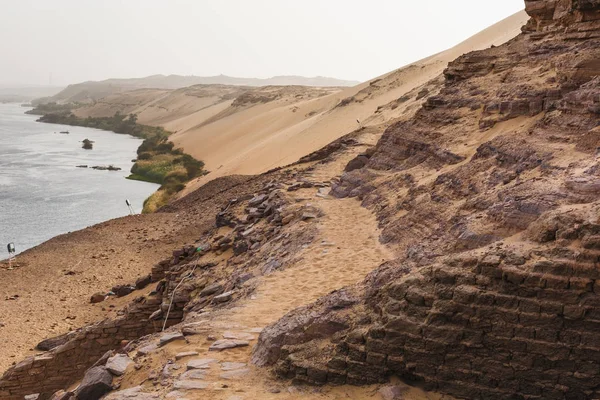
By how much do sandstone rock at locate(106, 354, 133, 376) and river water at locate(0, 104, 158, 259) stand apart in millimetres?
14912

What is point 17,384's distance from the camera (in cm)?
943

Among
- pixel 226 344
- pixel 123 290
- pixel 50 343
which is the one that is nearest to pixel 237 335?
pixel 226 344

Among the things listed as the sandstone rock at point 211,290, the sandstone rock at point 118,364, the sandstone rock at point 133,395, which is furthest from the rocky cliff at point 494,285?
the sandstone rock at point 211,290

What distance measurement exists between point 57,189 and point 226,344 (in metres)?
26.3

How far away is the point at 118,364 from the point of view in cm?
670

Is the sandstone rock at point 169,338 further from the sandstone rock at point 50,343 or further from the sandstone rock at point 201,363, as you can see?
the sandstone rock at point 50,343

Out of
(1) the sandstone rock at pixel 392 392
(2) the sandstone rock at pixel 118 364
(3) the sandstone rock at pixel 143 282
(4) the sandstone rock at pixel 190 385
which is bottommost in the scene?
(3) the sandstone rock at pixel 143 282

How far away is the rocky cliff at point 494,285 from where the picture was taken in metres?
4.75

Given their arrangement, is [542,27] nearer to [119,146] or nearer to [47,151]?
[47,151]

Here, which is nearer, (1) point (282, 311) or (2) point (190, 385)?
(2) point (190, 385)

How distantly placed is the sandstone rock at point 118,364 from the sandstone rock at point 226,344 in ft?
3.05

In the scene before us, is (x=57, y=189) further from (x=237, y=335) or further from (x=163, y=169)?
(x=237, y=335)

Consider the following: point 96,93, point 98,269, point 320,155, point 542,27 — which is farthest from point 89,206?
point 96,93

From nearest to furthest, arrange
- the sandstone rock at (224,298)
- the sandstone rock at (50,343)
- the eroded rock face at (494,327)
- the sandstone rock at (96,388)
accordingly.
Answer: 1. the eroded rock face at (494,327)
2. the sandstone rock at (96,388)
3. the sandstone rock at (224,298)
4. the sandstone rock at (50,343)
